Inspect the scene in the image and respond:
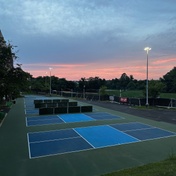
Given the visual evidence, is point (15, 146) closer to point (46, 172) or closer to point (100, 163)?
point (46, 172)

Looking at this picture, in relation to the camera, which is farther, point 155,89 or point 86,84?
point 86,84

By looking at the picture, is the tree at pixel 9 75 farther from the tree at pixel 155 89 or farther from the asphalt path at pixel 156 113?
the tree at pixel 155 89

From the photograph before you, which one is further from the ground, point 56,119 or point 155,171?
point 155,171

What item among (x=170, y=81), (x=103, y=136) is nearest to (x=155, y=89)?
(x=103, y=136)

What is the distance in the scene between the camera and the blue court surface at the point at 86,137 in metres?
13.0

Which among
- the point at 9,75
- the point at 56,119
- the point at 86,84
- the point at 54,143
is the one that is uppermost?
the point at 86,84

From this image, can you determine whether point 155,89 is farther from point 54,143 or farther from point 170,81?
point 170,81

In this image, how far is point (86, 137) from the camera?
15828 mm

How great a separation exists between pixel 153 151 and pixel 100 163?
376 centimetres

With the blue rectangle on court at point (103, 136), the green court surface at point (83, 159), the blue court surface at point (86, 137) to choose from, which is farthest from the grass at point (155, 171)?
the blue rectangle on court at point (103, 136)

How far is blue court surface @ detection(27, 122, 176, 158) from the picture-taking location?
1300 centimetres

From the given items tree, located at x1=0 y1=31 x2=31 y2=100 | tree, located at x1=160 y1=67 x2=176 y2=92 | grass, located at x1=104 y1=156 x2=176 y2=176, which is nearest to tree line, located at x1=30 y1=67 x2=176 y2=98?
tree, located at x1=160 y1=67 x2=176 y2=92

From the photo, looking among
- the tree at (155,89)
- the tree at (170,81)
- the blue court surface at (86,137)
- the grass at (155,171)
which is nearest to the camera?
the grass at (155,171)

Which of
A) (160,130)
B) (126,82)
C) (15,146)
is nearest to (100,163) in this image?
(15,146)
